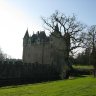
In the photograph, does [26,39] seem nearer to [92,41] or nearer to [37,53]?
[37,53]

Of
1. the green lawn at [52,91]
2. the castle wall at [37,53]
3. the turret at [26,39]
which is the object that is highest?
the turret at [26,39]

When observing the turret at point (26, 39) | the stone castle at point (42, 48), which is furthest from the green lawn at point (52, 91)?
the turret at point (26, 39)

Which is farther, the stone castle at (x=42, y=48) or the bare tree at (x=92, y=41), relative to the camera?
the stone castle at (x=42, y=48)

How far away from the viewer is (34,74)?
5025 cm

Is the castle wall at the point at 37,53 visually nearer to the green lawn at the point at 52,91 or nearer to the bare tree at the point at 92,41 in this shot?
the bare tree at the point at 92,41

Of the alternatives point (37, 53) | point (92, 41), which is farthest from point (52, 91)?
point (37, 53)

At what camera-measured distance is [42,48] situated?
235 ft

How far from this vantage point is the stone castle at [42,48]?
212 feet

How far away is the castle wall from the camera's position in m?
68.6

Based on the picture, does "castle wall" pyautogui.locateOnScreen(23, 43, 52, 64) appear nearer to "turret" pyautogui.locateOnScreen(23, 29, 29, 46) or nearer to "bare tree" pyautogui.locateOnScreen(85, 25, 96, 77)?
"turret" pyautogui.locateOnScreen(23, 29, 29, 46)

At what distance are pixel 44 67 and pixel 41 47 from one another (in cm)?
1823

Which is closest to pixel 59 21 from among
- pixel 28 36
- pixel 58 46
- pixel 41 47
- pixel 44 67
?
pixel 44 67

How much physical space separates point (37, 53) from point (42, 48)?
2.00m

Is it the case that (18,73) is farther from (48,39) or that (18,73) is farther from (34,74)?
(48,39)
